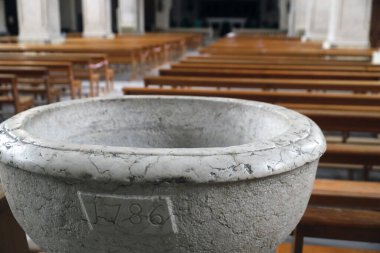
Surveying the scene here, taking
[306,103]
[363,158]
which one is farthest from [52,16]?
[363,158]

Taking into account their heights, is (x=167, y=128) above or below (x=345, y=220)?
above

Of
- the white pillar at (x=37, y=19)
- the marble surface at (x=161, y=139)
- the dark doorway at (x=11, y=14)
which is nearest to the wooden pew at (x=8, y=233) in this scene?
the marble surface at (x=161, y=139)

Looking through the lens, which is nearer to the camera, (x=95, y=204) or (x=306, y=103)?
(x=95, y=204)

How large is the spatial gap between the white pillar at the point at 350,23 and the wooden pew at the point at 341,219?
Result: 7894 millimetres

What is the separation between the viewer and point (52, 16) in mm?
13172

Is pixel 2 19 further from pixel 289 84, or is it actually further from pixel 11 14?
pixel 289 84

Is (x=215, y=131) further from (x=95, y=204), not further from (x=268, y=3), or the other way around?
(x=268, y=3)

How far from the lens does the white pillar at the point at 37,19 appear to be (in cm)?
1286

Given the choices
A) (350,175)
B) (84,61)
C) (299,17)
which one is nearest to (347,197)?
(350,175)

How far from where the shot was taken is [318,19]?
1362 cm

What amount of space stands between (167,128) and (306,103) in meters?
2.22

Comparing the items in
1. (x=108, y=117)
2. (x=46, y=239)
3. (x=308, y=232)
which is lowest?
(x=308, y=232)

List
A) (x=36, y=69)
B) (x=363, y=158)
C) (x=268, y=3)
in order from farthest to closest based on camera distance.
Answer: (x=268, y=3) < (x=36, y=69) < (x=363, y=158)

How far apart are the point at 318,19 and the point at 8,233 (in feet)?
44.2
